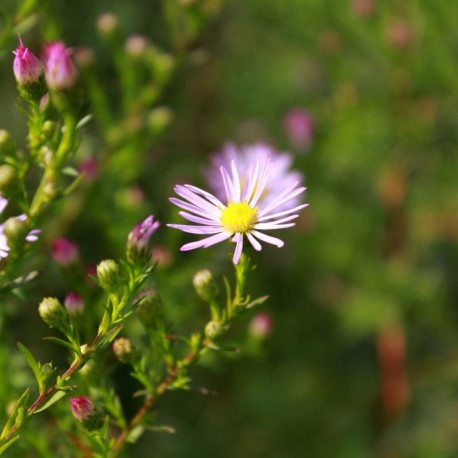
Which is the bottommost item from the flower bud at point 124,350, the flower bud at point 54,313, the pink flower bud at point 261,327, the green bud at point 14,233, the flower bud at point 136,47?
the flower bud at point 54,313

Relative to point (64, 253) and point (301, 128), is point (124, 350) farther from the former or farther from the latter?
point (301, 128)

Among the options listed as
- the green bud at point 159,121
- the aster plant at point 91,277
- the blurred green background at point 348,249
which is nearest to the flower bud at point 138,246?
the aster plant at point 91,277

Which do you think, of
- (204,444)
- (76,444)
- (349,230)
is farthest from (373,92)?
(76,444)

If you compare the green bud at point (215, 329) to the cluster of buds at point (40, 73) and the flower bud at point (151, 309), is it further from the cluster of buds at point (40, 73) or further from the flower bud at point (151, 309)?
the cluster of buds at point (40, 73)

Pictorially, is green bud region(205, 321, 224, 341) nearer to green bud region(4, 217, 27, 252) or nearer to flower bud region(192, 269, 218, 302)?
flower bud region(192, 269, 218, 302)

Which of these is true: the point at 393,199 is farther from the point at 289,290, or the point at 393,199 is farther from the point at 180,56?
the point at 180,56

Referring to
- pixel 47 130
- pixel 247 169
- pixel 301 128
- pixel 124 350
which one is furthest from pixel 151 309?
pixel 301 128
